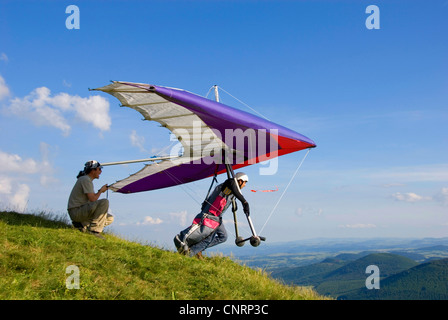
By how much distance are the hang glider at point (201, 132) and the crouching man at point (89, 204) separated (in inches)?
68.7

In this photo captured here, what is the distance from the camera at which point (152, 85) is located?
6.84 meters

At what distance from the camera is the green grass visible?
5.53 m

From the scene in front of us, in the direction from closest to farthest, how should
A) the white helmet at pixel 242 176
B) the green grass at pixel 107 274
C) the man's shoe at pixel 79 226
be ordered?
1. the green grass at pixel 107 274
2. the man's shoe at pixel 79 226
3. the white helmet at pixel 242 176

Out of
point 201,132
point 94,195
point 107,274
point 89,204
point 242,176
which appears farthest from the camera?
point 242,176

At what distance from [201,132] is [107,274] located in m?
3.95

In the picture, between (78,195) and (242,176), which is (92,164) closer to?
(78,195)

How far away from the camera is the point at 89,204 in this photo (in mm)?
8688

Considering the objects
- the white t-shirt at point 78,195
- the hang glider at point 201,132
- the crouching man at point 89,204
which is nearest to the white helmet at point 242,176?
the hang glider at point 201,132

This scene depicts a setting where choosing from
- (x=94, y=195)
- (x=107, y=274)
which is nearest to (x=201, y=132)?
(x=94, y=195)

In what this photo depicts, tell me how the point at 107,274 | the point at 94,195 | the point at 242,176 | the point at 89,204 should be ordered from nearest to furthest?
the point at 107,274, the point at 94,195, the point at 89,204, the point at 242,176

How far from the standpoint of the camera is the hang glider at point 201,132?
298 inches

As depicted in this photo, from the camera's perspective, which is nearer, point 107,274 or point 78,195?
point 107,274

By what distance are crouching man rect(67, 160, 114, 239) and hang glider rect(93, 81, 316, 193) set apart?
175 cm

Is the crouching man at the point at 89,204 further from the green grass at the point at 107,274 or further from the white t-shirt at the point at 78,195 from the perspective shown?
the green grass at the point at 107,274
